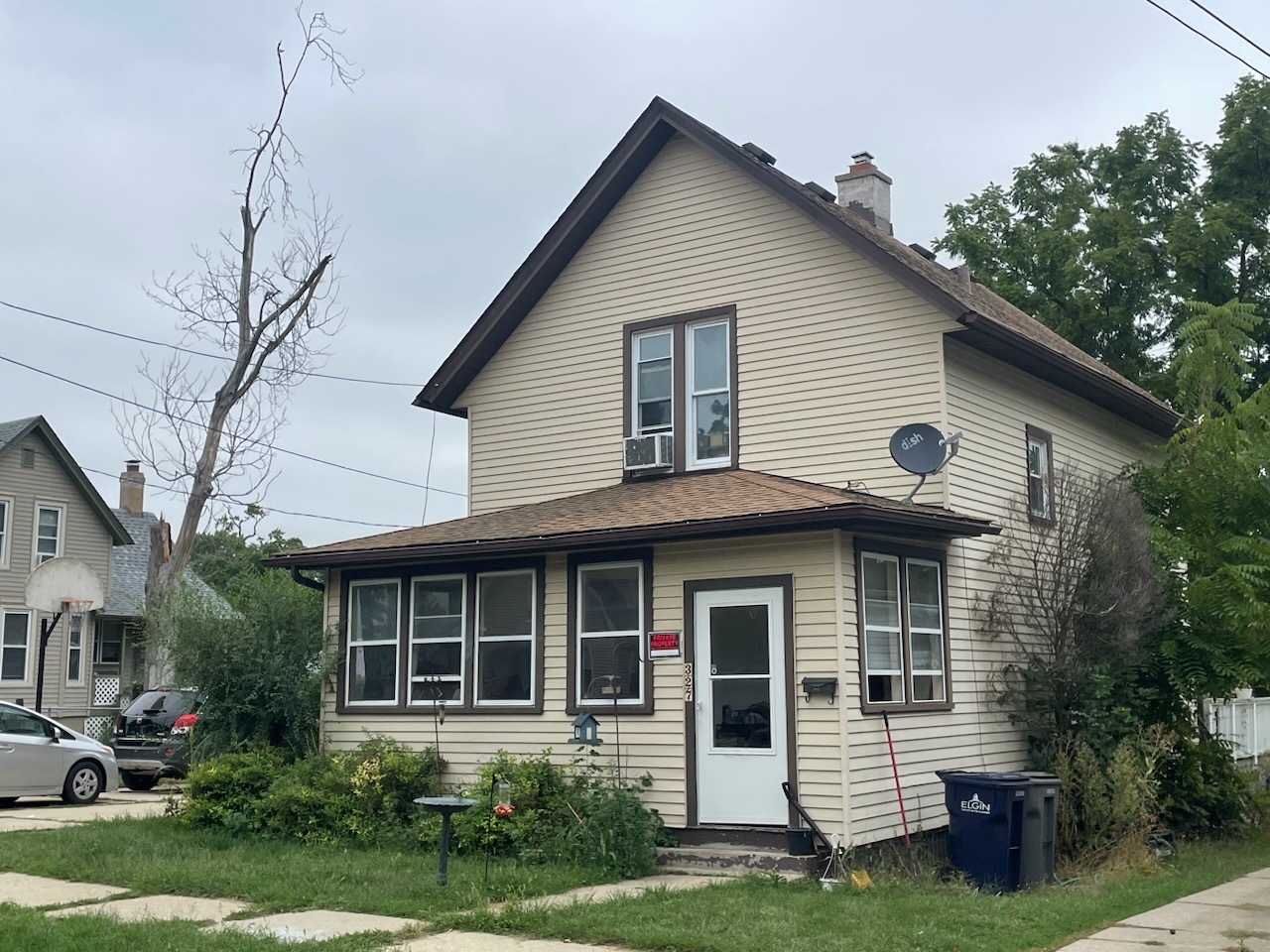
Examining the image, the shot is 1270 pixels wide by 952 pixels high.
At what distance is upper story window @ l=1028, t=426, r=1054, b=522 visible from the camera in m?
15.6

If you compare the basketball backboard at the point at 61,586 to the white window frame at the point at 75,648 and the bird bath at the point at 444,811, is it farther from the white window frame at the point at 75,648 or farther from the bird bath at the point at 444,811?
the bird bath at the point at 444,811

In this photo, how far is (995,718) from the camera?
47.2ft

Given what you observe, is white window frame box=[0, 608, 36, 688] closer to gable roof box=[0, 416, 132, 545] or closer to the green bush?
gable roof box=[0, 416, 132, 545]

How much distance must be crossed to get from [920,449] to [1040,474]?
3617 mm

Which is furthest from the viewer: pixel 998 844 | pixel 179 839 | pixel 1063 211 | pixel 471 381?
pixel 1063 211

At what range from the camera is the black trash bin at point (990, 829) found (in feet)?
38.1

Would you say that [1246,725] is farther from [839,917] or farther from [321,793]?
[321,793]

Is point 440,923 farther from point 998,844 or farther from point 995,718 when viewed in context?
point 995,718

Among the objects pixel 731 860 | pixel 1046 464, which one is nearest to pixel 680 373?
pixel 1046 464

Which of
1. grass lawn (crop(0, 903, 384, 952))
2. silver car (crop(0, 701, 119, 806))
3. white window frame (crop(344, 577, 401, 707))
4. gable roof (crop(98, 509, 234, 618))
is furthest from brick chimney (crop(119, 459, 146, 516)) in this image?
grass lawn (crop(0, 903, 384, 952))

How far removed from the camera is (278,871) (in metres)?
11.3

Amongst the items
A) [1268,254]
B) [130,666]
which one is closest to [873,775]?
Answer: [1268,254]

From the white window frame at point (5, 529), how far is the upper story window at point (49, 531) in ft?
2.47

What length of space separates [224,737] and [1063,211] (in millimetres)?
22116
